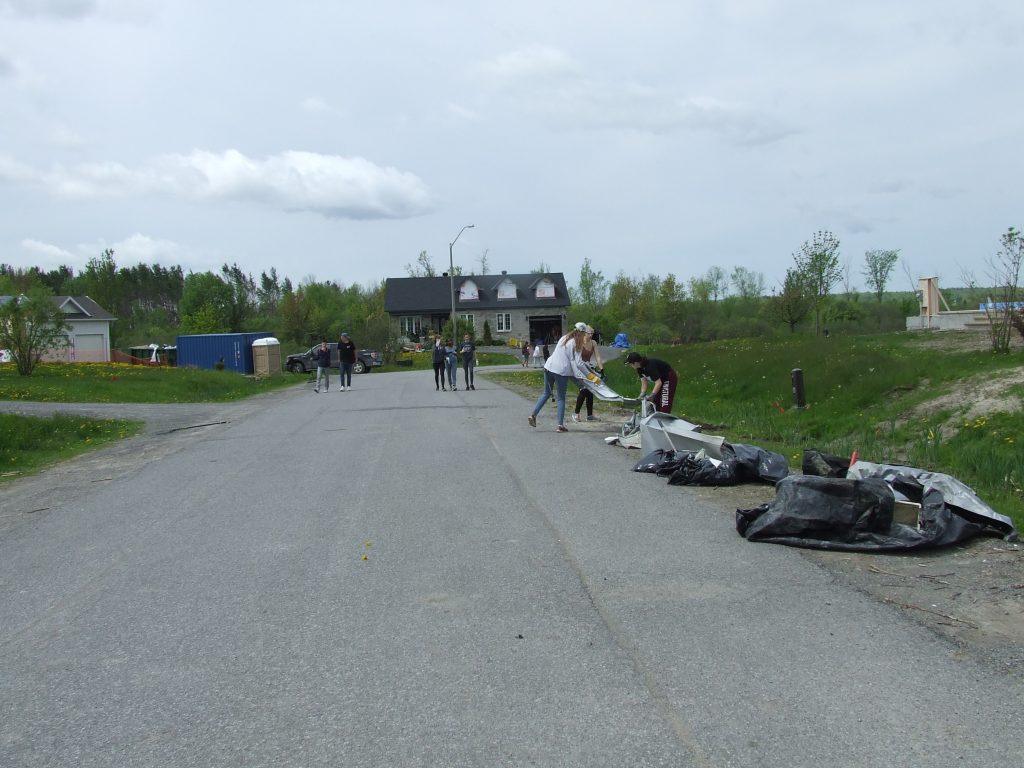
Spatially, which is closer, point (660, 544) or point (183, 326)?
point (660, 544)

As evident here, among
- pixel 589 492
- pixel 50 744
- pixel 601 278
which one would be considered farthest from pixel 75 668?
pixel 601 278

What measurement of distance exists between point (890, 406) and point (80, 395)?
22.3m

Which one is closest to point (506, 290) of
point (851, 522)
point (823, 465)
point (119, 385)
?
point (119, 385)

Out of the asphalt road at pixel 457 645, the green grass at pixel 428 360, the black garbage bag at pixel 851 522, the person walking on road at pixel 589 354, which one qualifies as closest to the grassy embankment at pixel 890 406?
the black garbage bag at pixel 851 522

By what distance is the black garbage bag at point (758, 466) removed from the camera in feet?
32.1

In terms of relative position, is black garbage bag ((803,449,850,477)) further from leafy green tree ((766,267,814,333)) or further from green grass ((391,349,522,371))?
green grass ((391,349,522,371))

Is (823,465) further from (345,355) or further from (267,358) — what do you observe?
(267,358)

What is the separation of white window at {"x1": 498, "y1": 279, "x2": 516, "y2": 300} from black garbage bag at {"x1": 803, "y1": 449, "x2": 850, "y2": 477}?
7244 cm

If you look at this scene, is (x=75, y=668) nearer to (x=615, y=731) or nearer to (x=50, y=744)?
(x=50, y=744)

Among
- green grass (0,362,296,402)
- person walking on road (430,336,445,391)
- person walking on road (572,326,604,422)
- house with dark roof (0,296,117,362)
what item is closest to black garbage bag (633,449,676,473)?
person walking on road (572,326,604,422)

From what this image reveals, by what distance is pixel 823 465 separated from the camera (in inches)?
343

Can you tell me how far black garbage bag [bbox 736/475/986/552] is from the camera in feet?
22.4

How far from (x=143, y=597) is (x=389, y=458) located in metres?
6.53

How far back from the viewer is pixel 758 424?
15.4 meters
